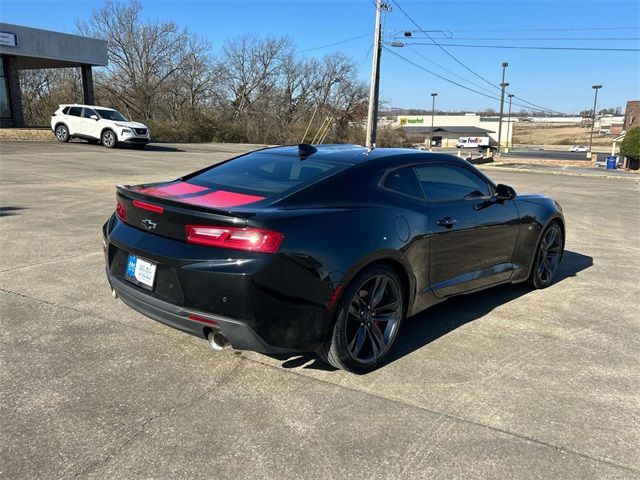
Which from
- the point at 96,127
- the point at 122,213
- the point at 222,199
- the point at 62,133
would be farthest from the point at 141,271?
the point at 62,133

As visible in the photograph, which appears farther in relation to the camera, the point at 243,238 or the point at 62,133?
the point at 62,133

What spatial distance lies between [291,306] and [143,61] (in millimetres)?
54520

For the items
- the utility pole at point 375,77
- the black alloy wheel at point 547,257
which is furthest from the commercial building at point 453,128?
the black alloy wheel at point 547,257

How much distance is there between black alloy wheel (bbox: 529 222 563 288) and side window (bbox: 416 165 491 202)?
117 cm

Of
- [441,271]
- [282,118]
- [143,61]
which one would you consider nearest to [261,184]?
[441,271]

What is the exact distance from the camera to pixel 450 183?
448 centimetres

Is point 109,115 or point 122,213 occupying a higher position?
point 109,115

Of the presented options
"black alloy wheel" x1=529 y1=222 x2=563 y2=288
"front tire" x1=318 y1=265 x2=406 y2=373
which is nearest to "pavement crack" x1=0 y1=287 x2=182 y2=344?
"front tire" x1=318 y1=265 x2=406 y2=373

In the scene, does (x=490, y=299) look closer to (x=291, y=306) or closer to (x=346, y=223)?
(x=346, y=223)

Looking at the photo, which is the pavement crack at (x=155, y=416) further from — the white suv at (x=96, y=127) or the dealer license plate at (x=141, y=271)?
the white suv at (x=96, y=127)

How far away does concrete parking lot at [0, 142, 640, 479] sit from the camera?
258 cm

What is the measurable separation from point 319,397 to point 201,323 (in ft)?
2.70

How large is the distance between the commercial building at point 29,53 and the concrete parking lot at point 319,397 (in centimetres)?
2450

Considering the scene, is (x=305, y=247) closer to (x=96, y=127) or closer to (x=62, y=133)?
(x=96, y=127)
